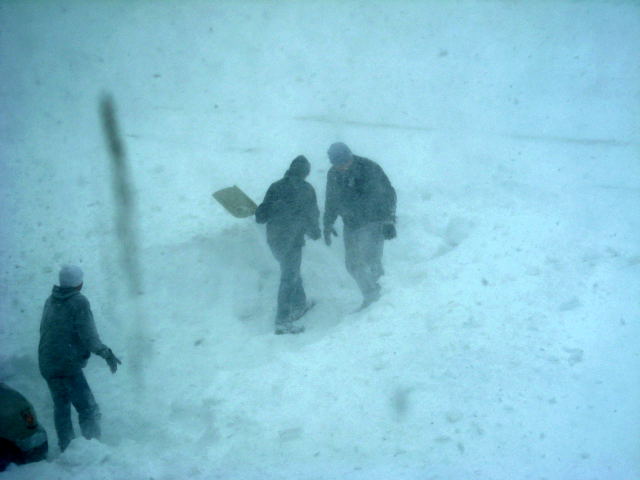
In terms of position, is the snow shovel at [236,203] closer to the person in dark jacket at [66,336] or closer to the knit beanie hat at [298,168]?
the knit beanie hat at [298,168]

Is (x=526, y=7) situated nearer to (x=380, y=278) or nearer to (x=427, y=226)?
(x=427, y=226)

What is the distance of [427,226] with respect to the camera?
7402 mm

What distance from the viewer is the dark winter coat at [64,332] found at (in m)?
4.57

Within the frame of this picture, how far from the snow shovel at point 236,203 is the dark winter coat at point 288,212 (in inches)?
26.7

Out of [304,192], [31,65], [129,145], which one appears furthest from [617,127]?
[31,65]

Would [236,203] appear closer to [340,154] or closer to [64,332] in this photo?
[340,154]

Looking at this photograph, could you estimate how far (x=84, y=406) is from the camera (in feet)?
15.9

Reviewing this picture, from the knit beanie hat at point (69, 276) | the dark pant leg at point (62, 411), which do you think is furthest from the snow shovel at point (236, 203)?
the dark pant leg at point (62, 411)

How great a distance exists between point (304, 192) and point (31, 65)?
7533mm

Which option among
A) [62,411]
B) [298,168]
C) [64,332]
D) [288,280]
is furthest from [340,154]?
[62,411]

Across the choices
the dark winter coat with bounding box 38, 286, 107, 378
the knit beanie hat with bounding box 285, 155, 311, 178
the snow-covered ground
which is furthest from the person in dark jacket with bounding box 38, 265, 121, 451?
the knit beanie hat with bounding box 285, 155, 311, 178

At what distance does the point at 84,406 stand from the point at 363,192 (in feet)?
12.3

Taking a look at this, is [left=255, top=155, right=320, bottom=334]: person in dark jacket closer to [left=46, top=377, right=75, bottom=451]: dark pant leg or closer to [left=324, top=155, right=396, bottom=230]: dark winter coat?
[left=324, top=155, right=396, bottom=230]: dark winter coat

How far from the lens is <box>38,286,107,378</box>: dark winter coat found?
457 cm
